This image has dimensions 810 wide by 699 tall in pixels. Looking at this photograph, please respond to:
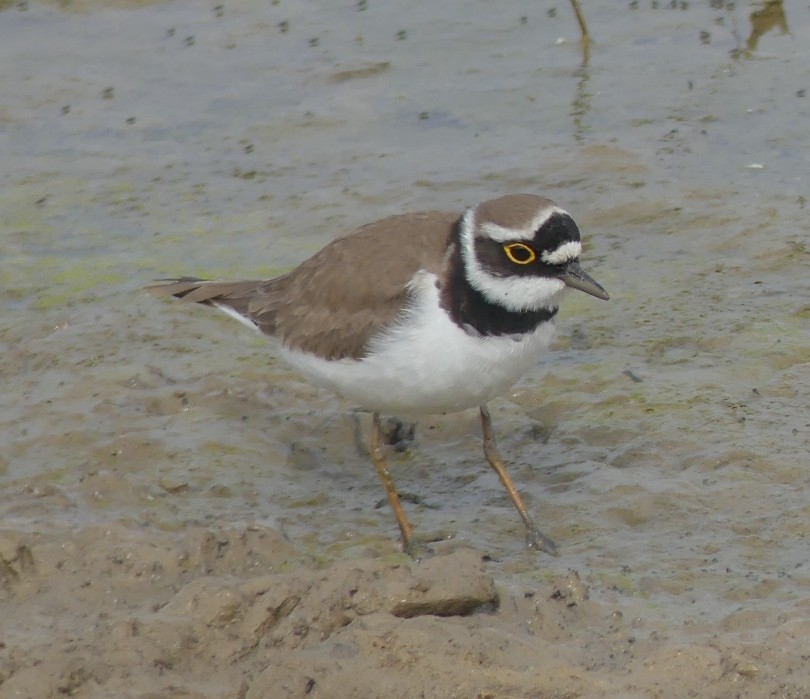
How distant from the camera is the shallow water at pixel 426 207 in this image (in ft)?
19.8

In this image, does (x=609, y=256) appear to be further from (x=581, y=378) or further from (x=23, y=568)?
(x=23, y=568)

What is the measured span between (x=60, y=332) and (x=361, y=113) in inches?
150

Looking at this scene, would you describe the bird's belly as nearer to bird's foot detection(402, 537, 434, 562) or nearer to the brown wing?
the brown wing

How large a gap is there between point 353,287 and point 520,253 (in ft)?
2.80

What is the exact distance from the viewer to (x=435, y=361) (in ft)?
18.2

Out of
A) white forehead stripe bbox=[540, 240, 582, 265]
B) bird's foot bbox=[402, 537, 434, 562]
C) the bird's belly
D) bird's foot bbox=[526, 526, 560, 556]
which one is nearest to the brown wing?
the bird's belly

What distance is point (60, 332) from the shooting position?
25.6ft

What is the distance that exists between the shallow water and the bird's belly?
0.70m

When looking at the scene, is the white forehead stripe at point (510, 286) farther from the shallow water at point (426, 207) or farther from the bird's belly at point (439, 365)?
the shallow water at point (426, 207)

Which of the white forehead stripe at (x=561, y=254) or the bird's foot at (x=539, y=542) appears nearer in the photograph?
the white forehead stripe at (x=561, y=254)

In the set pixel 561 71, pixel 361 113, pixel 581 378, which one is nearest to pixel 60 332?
pixel 581 378

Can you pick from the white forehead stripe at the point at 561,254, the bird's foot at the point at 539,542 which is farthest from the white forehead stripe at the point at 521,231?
the bird's foot at the point at 539,542

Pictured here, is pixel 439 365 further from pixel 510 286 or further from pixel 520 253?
pixel 520 253

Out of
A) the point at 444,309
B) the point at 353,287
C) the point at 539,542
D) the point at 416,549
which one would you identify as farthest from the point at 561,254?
the point at 416,549
